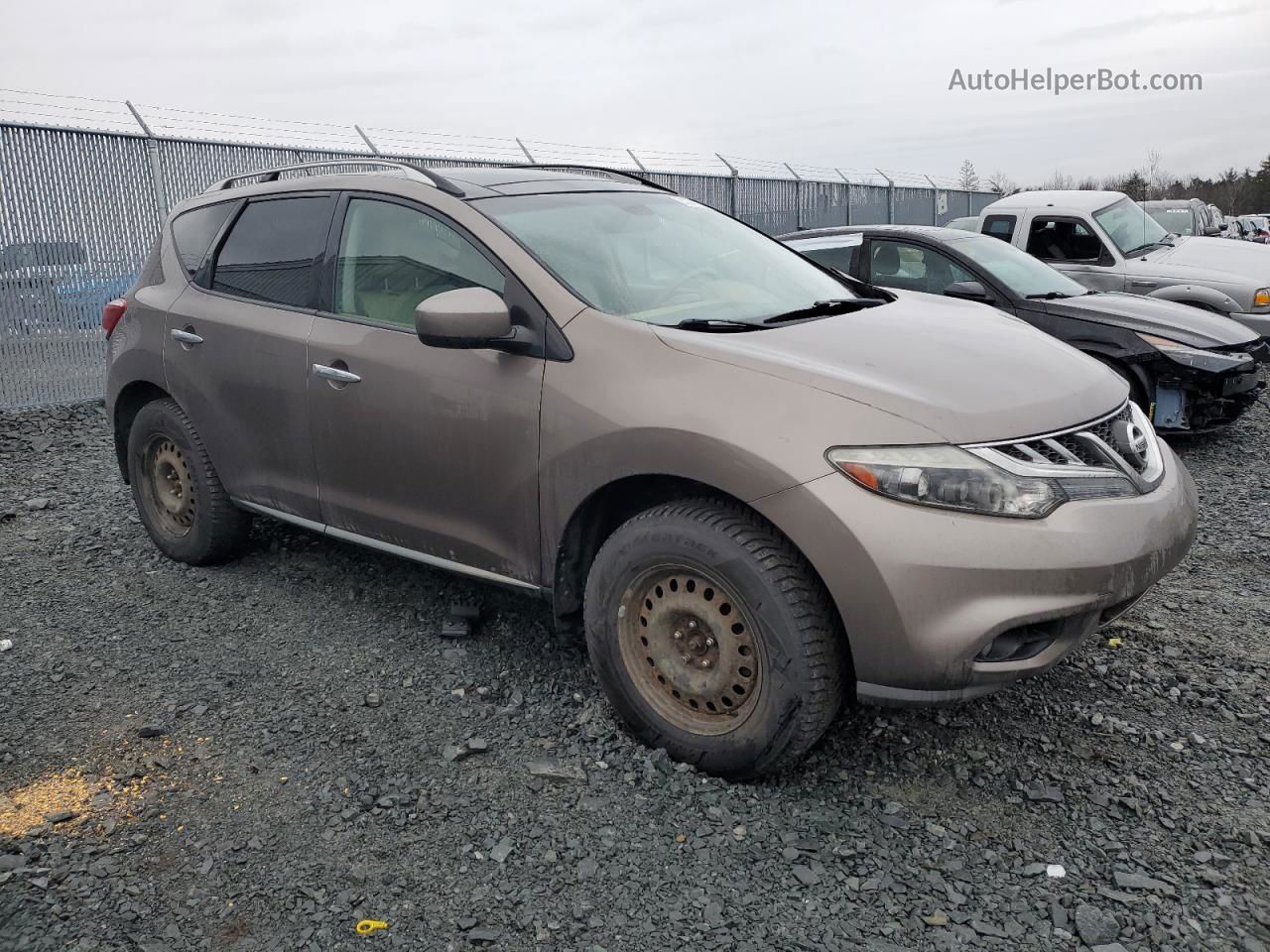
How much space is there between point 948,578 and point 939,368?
672 millimetres

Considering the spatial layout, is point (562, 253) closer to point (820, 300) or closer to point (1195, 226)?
point (820, 300)

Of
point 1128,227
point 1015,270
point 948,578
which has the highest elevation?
point 1128,227

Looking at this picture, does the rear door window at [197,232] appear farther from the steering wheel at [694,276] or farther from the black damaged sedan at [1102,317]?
the black damaged sedan at [1102,317]

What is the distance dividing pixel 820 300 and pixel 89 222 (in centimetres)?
727

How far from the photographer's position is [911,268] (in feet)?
24.7

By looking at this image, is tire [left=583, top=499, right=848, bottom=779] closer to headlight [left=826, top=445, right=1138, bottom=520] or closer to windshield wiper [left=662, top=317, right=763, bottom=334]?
headlight [left=826, top=445, right=1138, bottom=520]

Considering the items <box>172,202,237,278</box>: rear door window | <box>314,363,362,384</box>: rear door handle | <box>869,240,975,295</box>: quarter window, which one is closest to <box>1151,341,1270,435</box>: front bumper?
<box>869,240,975,295</box>: quarter window

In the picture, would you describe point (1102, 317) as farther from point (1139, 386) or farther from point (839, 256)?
point (839, 256)

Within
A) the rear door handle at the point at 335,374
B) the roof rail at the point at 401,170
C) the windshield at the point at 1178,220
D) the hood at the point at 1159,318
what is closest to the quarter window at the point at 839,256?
the hood at the point at 1159,318

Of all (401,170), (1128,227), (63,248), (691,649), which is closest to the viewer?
(691,649)

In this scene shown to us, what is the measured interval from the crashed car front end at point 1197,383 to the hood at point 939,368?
3.75m

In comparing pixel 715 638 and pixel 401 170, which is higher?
pixel 401 170

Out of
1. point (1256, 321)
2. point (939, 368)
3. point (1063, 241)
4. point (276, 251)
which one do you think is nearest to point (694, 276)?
point (939, 368)

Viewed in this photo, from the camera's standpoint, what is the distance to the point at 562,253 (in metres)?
3.36
